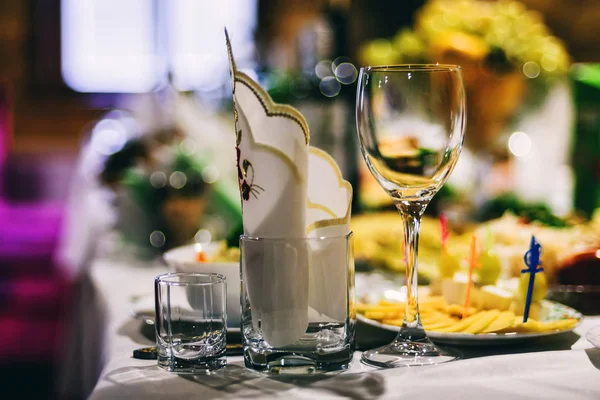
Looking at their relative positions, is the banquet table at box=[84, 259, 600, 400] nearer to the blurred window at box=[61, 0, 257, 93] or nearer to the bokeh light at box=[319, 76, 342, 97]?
the bokeh light at box=[319, 76, 342, 97]

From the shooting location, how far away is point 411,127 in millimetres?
599

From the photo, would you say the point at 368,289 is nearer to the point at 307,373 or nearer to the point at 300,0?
the point at 307,373

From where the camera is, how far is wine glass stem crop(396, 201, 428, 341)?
618 mm

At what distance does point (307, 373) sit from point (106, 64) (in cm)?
512

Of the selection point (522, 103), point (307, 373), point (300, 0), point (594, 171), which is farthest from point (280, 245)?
point (300, 0)

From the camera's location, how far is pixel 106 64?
5.32 m

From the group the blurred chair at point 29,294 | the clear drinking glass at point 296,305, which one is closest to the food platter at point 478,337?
the clear drinking glass at point 296,305

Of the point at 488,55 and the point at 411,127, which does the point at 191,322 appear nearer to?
the point at 411,127

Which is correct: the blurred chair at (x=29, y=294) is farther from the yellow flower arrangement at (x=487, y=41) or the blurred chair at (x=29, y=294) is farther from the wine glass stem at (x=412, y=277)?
the wine glass stem at (x=412, y=277)

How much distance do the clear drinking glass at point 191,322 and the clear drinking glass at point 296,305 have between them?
0.03 metres

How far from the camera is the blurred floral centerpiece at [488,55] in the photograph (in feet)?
4.73

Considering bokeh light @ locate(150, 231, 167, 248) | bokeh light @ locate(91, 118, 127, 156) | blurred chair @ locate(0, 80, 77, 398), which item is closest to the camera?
bokeh light @ locate(150, 231, 167, 248)

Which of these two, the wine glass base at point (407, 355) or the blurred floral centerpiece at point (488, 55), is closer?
the wine glass base at point (407, 355)

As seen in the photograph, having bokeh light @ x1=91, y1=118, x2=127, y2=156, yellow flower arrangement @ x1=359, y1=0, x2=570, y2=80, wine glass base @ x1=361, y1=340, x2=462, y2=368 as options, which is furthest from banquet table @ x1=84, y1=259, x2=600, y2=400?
bokeh light @ x1=91, y1=118, x2=127, y2=156
